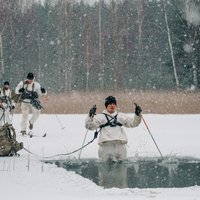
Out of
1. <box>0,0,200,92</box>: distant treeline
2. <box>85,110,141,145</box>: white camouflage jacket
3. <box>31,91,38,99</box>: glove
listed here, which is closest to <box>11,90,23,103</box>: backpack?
<box>31,91,38,99</box>: glove

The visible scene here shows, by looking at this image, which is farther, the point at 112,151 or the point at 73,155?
the point at 73,155

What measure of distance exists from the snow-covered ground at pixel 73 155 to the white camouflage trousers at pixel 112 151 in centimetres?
90

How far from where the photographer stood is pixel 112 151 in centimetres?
1019

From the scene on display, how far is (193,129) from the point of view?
1747 cm

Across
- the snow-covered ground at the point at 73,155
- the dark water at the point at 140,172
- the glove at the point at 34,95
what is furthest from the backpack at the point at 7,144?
the glove at the point at 34,95

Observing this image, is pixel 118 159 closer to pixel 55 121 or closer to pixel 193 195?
pixel 193 195

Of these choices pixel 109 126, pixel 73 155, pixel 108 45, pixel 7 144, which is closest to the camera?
pixel 109 126

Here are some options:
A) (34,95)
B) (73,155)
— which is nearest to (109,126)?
(73,155)

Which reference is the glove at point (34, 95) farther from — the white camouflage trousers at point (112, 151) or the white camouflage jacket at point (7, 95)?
the white camouflage trousers at point (112, 151)

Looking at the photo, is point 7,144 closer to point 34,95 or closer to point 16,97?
point 16,97

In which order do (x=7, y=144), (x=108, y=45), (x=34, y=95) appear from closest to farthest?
(x=7, y=144), (x=34, y=95), (x=108, y=45)

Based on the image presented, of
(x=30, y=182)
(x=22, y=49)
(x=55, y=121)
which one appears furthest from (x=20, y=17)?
(x=30, y=182)

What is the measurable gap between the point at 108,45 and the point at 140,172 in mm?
42573

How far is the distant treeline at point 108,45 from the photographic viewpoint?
43.2 metres
